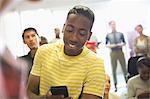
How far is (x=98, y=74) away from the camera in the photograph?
0.65 metres

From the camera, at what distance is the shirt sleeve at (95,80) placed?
642 mm

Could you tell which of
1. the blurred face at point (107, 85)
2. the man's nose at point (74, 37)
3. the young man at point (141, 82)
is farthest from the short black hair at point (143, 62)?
the man's nose at point (74, 37)

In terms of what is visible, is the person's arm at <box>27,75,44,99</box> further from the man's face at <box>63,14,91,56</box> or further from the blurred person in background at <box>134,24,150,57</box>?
the blurred person in background at <box>134,24,150,57</box>

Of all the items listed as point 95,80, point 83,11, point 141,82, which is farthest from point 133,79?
point 83,11

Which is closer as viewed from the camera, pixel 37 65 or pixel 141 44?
pixel 37 65

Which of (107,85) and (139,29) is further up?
(139,29)

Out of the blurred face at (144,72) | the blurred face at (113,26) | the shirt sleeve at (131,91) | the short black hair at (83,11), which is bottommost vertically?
the shirt sleeve at (131,91)

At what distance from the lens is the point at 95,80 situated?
2.12 feet

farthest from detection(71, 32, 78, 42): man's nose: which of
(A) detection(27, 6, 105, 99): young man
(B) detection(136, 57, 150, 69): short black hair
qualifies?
(B) detection(136, 57, 150, 69): short black hair

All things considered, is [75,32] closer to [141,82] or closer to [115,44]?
[115,44]

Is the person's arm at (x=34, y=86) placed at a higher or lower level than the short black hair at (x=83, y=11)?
lower

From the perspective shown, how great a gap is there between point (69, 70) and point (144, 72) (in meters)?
0.23

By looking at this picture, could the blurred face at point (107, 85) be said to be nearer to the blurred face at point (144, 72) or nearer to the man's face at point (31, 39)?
the blurred face at point (144, 72)

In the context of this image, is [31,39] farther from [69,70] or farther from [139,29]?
[139,29]
